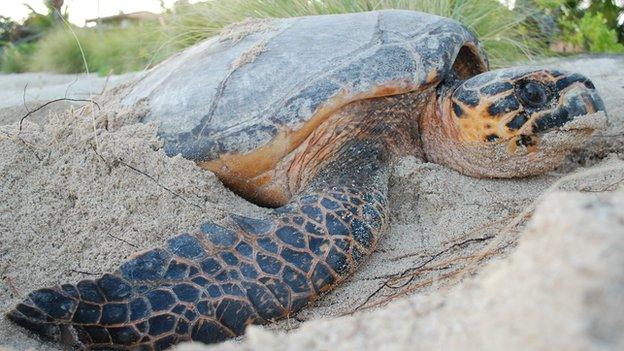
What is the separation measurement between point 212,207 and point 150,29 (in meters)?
4.99

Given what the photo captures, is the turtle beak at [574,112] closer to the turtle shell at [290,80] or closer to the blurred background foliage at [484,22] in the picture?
the turtle shell at [290,80]

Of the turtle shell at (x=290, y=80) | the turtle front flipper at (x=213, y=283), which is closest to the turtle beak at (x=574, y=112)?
the turtle shell at (x=290, y=80)

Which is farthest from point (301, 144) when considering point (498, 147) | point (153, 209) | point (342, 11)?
point (342, 11)

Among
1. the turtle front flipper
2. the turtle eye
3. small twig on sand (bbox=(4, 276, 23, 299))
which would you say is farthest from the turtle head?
small twig on sand (bbox=(4, 276, 23, 299))

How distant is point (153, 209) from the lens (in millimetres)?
2047

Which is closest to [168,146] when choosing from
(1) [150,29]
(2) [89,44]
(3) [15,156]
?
(3) [15,156]

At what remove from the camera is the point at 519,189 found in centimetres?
234

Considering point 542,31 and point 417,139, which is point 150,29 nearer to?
point 542,31

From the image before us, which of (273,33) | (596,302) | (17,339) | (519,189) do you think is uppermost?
(273,33)

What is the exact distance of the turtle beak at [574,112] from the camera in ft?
6.98

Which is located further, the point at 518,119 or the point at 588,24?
the point at 588,24

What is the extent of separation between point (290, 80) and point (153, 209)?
2.40ft

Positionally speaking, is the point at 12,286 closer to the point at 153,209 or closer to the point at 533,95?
the point at 153,209

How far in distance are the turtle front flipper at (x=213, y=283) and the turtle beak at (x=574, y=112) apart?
798 mm
